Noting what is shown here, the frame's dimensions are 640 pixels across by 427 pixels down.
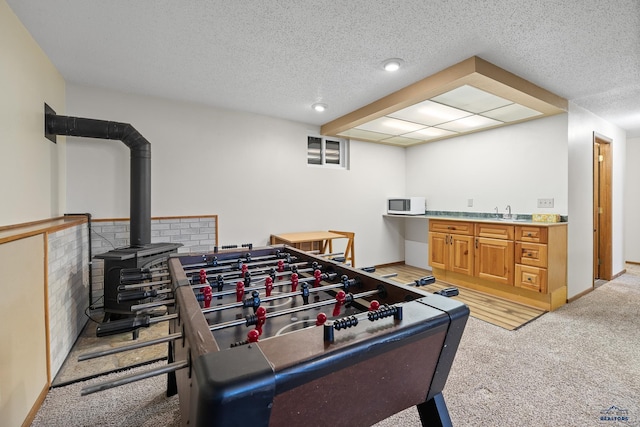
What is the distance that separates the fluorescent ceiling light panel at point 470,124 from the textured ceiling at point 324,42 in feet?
2.60

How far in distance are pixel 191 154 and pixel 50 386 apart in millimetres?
2457

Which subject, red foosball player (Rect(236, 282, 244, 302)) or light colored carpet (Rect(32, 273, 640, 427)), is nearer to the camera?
red foosball player (Rect(236, 282, 244, 302))

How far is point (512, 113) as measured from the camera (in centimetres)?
341

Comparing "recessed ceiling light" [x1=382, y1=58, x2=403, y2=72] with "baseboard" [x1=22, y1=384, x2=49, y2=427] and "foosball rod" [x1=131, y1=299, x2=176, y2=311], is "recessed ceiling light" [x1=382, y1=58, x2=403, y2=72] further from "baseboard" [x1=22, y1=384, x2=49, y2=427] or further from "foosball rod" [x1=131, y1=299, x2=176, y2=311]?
"baseboard" [x1=22, y1=384, x2=49, y2=427]

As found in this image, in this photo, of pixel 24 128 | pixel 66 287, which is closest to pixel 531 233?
pixel 66 287

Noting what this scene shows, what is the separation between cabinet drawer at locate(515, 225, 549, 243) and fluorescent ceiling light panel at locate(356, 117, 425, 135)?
1791 mm

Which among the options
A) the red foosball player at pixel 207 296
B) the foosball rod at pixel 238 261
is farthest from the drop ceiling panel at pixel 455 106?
the red foosball player at pixel 207 296

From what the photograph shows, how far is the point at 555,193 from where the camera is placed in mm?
3424

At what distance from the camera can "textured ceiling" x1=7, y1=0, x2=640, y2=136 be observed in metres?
1.82

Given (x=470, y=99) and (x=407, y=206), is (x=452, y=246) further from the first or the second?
(x=470, y=99)

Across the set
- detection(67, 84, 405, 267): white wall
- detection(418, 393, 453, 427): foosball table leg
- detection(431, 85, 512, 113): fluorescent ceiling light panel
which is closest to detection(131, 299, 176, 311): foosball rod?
detection(418, 393, 453, 427): foosball table leg

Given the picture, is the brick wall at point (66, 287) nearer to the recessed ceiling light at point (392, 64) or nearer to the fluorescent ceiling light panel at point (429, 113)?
the recessed ceiling light at point (392, 64)

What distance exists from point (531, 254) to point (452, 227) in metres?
1.01

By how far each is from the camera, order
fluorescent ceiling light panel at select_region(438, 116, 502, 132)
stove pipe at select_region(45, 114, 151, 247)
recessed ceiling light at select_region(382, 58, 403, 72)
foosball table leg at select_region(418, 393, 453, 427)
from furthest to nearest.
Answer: fluorescent ceiling light panel at select_region(438, 116, 502, 132) < stove pipe at select_region(45, 114, 151, 247) < recessed ceiling light at select_region(382, 58, 403, 72) < foosball table leg at select_region(418, 393, 453, 427)
